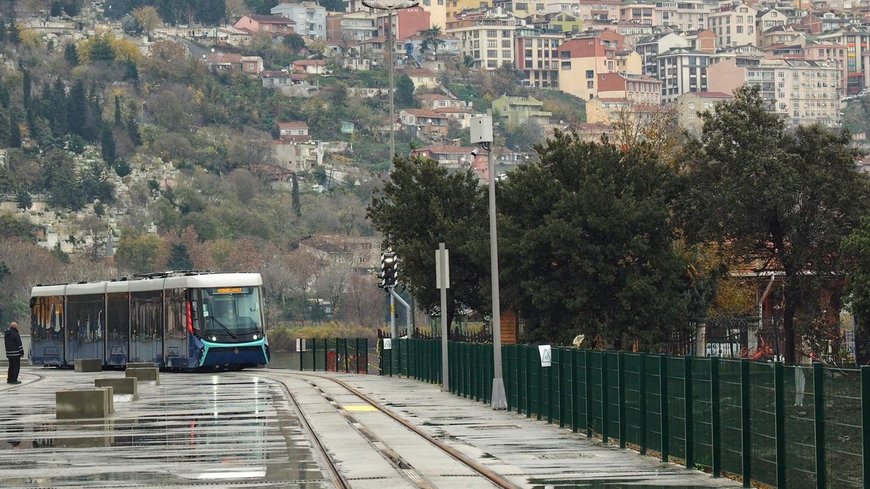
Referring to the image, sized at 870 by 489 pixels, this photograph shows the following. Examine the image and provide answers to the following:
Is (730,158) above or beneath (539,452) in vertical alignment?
above

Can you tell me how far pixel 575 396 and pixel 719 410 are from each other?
7.76m

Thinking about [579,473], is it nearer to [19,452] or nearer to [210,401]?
[19,452]

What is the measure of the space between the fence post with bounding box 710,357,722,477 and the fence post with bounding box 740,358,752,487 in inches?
39.3

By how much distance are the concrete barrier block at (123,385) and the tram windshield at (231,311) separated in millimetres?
17357

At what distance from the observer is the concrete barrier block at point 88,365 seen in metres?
61.9

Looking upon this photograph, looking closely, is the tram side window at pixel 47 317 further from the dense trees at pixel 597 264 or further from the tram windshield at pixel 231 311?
the dense trees at pixel 597 264

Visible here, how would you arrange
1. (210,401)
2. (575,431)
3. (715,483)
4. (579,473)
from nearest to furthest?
(715,483)
(579,473)
(575,431)
(210,401)

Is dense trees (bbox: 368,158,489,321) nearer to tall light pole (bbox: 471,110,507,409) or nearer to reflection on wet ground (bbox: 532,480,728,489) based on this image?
tall light pole (bbox: 471,110,507,409)

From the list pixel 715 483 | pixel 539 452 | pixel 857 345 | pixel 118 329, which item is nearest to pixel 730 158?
pixel 857 345

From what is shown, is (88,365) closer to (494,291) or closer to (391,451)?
(494,291)

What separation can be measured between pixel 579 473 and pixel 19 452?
27.0ft

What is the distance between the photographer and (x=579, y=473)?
22.4m

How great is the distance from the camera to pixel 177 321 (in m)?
59.9

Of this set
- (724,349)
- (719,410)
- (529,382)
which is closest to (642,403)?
(719,410)
